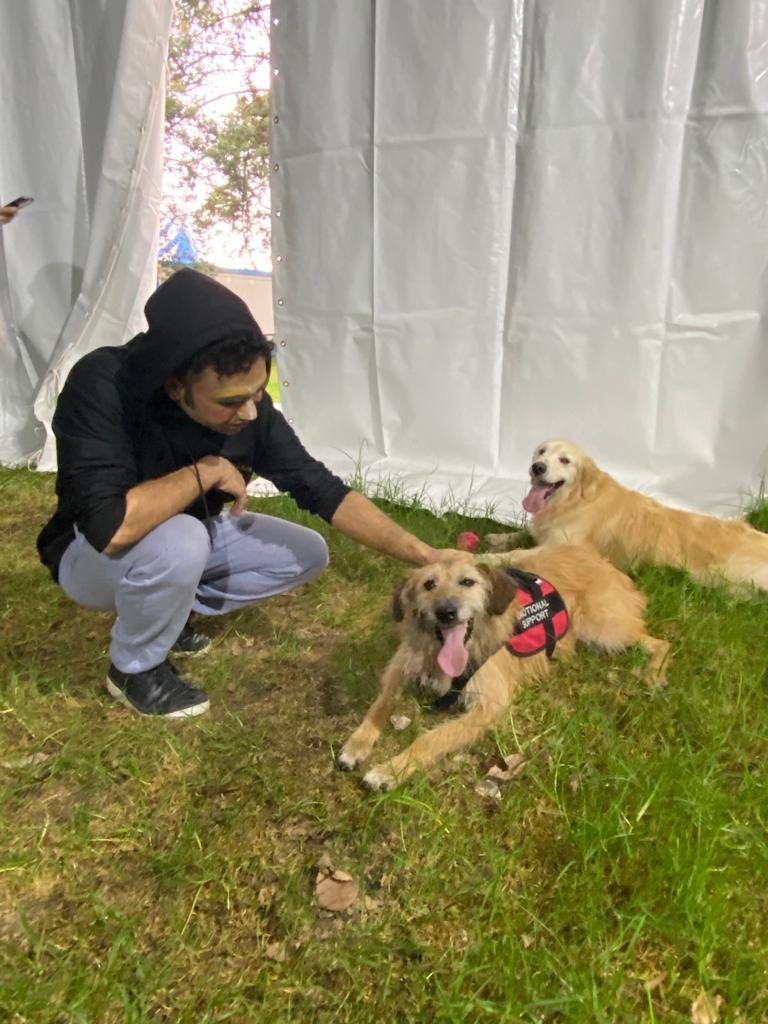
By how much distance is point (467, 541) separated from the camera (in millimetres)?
3779

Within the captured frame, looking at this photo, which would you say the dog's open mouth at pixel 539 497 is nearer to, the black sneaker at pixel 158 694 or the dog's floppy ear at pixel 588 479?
the dog's floppy ear at pixel 588 479

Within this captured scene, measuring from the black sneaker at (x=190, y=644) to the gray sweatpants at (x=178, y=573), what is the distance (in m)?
0.13

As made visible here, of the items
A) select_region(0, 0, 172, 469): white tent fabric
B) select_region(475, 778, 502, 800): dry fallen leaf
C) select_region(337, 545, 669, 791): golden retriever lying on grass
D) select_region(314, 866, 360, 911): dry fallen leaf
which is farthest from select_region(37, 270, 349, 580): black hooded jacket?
select_region(0, 0, 172, 469): white tent fabric

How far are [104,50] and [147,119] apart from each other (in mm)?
469

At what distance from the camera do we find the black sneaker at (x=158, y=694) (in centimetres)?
230

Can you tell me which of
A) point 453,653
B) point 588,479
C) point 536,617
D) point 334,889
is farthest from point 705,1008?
point 588,479

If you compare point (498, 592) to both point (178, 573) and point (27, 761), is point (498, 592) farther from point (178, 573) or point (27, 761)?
point (27, 761)

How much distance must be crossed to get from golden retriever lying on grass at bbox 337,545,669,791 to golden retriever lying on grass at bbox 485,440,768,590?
673 mm

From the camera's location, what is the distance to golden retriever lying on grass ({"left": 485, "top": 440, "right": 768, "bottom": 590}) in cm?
307

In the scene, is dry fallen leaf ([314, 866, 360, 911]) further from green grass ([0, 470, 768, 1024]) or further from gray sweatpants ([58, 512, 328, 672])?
gray sweatpants ([58, 512, 328, 672])

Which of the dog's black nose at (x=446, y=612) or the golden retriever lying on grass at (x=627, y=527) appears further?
the golden retriever lying on grass at (x=627, y=527)

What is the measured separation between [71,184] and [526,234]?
3.07 metres

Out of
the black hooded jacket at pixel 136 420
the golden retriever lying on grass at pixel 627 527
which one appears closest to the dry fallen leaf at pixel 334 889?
the black hooded jacket at pixel 136 420

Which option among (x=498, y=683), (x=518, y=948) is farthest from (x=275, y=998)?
(x=498, y=683)
